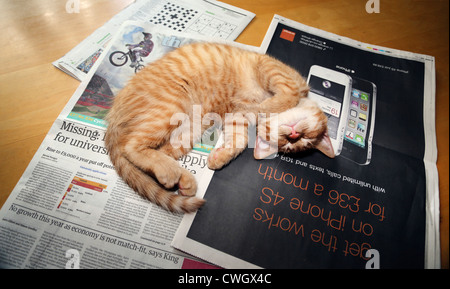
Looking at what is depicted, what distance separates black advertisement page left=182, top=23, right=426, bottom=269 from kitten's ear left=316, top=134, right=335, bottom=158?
0.03 m

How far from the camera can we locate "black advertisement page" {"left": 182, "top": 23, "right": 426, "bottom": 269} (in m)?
0.67

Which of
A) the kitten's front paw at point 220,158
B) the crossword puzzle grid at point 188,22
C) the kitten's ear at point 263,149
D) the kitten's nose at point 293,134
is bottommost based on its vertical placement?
the kitten's front paw at point 220,158

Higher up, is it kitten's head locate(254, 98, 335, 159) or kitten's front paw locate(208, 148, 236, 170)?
kitten's head locate(254, 98, 335, 159)

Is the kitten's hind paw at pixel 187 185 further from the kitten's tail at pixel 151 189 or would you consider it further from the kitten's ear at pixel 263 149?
the kitten's ear at pixel 263 149

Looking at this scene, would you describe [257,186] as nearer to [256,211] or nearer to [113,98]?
[256,211]

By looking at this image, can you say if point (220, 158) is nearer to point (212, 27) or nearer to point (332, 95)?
point (332, 95)

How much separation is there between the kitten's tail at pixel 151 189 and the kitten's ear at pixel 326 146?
472 millimetres

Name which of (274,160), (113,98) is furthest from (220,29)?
(274,160)

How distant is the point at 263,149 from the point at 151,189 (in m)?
0.42

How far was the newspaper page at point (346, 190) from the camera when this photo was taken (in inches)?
26.3

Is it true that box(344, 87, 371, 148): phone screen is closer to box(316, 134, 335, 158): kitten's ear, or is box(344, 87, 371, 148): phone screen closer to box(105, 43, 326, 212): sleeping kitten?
box(316, 134, 335, 158): kitten's ear

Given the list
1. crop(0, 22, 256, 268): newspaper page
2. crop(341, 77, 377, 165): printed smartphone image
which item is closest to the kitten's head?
crop(341, 77, 377, 165): printed smartphone image

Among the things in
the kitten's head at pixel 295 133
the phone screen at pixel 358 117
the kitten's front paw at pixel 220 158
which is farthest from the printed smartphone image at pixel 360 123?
the kitten's front paw at pixel 220 158

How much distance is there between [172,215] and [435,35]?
4.70 feet
